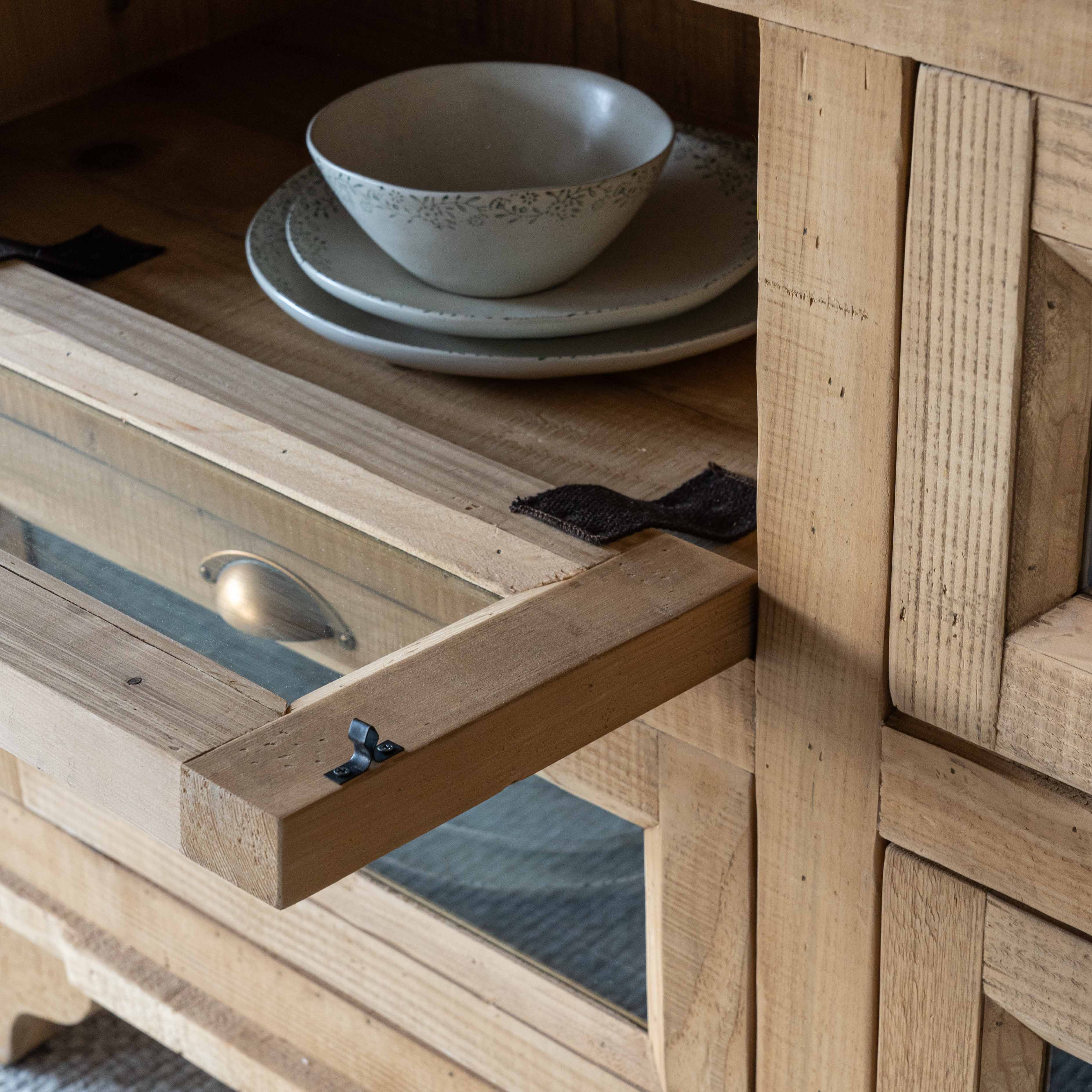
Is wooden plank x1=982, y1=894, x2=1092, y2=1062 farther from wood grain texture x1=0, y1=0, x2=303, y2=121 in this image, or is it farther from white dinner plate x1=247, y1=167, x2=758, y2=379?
wood grain texture x1=0, y1=0, x2=303, y2=121

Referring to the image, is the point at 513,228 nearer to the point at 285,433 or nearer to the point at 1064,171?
the point at 285,433

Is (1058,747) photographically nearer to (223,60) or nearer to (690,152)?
(690,152)

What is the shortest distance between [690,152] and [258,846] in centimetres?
52

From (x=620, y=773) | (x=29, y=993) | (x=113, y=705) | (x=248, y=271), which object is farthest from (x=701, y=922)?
(x=29, y=993)

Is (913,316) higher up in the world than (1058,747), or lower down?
higher up

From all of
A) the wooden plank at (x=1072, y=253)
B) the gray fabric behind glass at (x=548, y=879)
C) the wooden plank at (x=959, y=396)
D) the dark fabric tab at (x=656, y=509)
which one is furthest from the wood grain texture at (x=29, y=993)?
the wooden plank at (x=1072, y=253)

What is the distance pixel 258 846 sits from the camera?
40cm

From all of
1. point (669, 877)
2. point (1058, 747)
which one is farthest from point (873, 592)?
point (669, 877)

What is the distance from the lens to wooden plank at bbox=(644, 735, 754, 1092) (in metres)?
0.58

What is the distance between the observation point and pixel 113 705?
43cm

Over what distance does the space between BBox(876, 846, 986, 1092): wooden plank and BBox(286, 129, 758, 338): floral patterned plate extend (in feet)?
0.87

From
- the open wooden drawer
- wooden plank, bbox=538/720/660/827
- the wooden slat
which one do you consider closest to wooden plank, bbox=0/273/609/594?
the open wooden drawer

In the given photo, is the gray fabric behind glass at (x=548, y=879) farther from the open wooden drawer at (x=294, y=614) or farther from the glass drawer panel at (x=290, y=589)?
the open wooden drawer at (x=294, y=614)

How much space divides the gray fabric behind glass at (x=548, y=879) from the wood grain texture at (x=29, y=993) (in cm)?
36
